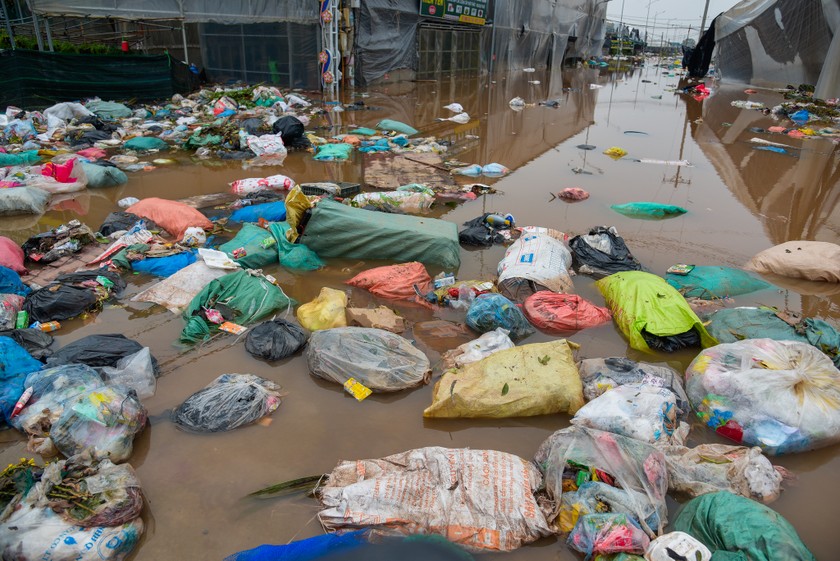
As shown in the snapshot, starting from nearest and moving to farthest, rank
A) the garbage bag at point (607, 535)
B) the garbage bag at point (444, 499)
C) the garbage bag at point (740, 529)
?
the garbage bag at point (740, 529) → the garbage bag at point (607, 535) → the garbage bag at point (444, 499)

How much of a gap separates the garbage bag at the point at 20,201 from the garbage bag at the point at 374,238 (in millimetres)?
3396

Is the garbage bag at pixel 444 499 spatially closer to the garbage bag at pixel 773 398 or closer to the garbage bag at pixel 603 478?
the garbage bag at pixel 603 478

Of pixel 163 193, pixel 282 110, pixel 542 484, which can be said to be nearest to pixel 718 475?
pixel 542 484

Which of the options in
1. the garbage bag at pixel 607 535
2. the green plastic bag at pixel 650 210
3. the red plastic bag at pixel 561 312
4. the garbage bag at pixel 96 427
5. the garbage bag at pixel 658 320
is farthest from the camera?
the green plastic bag at pixel 650 210

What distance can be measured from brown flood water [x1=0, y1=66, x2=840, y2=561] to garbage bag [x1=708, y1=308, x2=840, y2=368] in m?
0.37

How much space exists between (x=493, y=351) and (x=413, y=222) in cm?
184

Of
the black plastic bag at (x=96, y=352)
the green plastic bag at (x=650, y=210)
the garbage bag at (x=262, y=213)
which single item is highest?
the garbage bag at (x=262, y=213)

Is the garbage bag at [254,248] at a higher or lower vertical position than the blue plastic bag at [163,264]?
higher

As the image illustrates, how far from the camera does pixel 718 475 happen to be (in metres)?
2.41

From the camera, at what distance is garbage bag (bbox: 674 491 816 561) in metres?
1.89

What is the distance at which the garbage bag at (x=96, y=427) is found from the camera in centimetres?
248

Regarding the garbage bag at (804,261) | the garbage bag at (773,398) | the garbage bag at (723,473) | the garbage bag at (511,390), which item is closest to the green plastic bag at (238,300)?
the garbage bag at (511,390)

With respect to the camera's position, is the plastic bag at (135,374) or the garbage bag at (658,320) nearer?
the plastic bag at (135,374)

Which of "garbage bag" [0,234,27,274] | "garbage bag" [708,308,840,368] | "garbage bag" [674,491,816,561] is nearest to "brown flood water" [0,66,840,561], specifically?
"garbage bag" [674,491,816,561]
